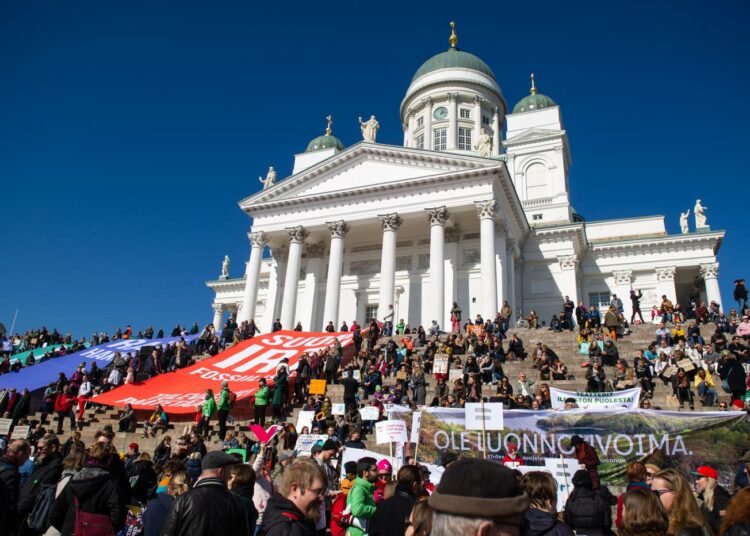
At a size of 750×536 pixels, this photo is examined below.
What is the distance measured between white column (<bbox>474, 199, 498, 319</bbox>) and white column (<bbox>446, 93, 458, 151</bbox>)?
18.8 m

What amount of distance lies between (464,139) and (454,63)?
903 centimetres

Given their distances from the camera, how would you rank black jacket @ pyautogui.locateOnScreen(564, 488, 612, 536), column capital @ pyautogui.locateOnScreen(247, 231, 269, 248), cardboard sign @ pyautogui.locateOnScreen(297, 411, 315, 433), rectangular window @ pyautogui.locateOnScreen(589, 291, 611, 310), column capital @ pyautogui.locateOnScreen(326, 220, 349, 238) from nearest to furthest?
black jacket @ pyautogui.locateOnScreen(564, 488, 612, 536) < cardboard sign @ pyautogui.locateOnScreen(297, 411, 315, 433) < column capital @ pyautogui.locateOnScreen(326, 220, 349, 238) < column capital @ pyautogui.locateOnScreen(247, 231, 269, 248) < rectangular window @ pyautogui.locateOnScreen(589, 291, 611, 310)

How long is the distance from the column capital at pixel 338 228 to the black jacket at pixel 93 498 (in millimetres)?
29566

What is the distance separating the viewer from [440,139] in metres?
50.9

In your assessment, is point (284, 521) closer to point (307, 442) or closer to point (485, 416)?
point (485, 416)

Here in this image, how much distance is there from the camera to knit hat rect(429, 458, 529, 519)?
1960mm

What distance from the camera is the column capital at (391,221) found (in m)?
33.1

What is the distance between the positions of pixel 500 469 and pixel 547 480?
283cm

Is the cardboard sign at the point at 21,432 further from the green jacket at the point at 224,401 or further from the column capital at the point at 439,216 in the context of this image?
the column capital at the point at 439,216

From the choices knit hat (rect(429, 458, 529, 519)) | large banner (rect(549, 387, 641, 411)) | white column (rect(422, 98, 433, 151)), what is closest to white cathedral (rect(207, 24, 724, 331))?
white column (rect(422, 98, 433, 151))

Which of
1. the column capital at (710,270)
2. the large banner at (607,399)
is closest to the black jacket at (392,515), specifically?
the large banner at (607,399)

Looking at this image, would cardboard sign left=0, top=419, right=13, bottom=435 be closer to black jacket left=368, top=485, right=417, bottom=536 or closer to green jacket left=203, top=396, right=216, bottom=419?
green jacket left=203, top=396, right=216, bottom=419

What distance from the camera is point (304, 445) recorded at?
11.7 meters

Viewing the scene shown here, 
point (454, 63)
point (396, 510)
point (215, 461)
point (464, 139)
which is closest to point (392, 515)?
point (396, 510)
